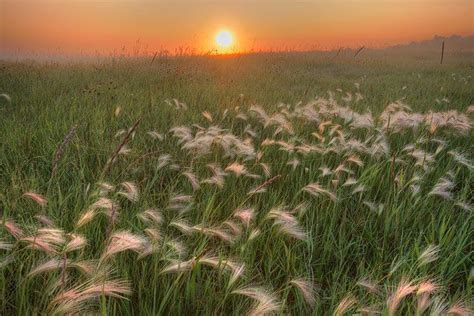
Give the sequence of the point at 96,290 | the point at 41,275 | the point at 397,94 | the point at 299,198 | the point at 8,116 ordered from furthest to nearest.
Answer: the point at 397,94 → the point at 8,116 → the point at 299,198 → the point at 41,275 → the point at 96,290

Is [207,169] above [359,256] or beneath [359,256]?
above

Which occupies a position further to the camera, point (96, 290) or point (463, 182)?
point (463, 182)

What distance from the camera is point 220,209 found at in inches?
104

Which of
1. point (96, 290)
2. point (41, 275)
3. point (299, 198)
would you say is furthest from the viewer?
point (299, 198)

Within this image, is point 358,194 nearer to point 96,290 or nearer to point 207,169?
point 207,169

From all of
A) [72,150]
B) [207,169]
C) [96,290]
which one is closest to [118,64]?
[72,150]

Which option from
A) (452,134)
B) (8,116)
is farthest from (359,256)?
(8,116)

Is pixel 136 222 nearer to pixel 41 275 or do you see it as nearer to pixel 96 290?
pixel 41 275

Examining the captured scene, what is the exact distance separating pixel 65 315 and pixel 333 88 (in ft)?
28.9

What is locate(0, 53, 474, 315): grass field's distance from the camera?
1671 mm

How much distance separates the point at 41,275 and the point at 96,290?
720mm

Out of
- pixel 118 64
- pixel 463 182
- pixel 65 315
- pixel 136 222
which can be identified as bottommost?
pixel 463 182

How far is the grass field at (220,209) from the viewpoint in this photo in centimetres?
167

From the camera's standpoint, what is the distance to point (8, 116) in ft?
16.2
